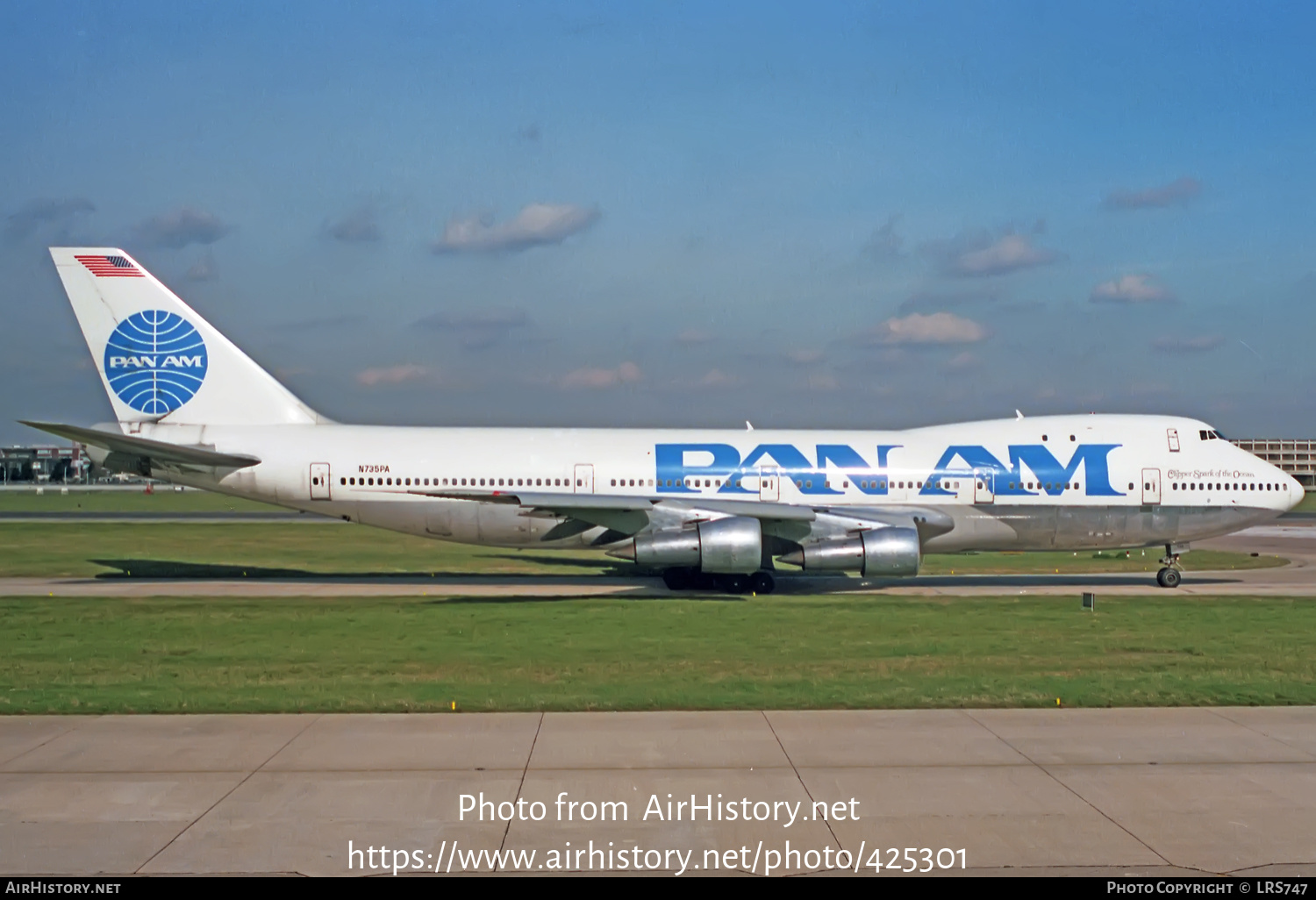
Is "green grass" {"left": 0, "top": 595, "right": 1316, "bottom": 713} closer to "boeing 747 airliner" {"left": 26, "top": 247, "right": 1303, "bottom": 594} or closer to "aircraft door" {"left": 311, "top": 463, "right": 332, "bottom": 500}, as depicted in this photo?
"boeing 747 airliner" {"left": 26, "top": 247, "right": 1303, "bottom": 594}

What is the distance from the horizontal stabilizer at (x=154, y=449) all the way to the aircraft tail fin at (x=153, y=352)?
1.28 meters

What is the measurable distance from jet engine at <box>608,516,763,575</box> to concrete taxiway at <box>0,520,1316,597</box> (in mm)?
1466

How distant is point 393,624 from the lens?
19.6 meters

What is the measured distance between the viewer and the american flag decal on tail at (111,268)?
90.9 feet

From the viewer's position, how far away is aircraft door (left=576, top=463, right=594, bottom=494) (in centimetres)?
2781

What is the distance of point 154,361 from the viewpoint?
2816 cm

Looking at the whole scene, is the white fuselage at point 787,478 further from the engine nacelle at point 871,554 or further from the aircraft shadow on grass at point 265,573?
the aircraft shadow on grass at point 265,573

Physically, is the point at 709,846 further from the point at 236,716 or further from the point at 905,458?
the point at 905,458

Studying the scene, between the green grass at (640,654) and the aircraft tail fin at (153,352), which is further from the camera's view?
the aircraft tail fin at (153,352)

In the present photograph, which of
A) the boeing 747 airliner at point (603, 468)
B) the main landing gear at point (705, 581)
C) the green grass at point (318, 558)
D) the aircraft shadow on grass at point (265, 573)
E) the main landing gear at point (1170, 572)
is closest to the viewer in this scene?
the main landing gear at point (705, 581)

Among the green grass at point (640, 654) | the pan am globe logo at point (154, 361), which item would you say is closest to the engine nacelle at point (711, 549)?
the green grass at point (640, 654)

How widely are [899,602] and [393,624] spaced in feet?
32.5

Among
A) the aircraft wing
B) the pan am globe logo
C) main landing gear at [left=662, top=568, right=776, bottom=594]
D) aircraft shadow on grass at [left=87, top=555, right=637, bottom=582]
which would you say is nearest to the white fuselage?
the aircraft wing
